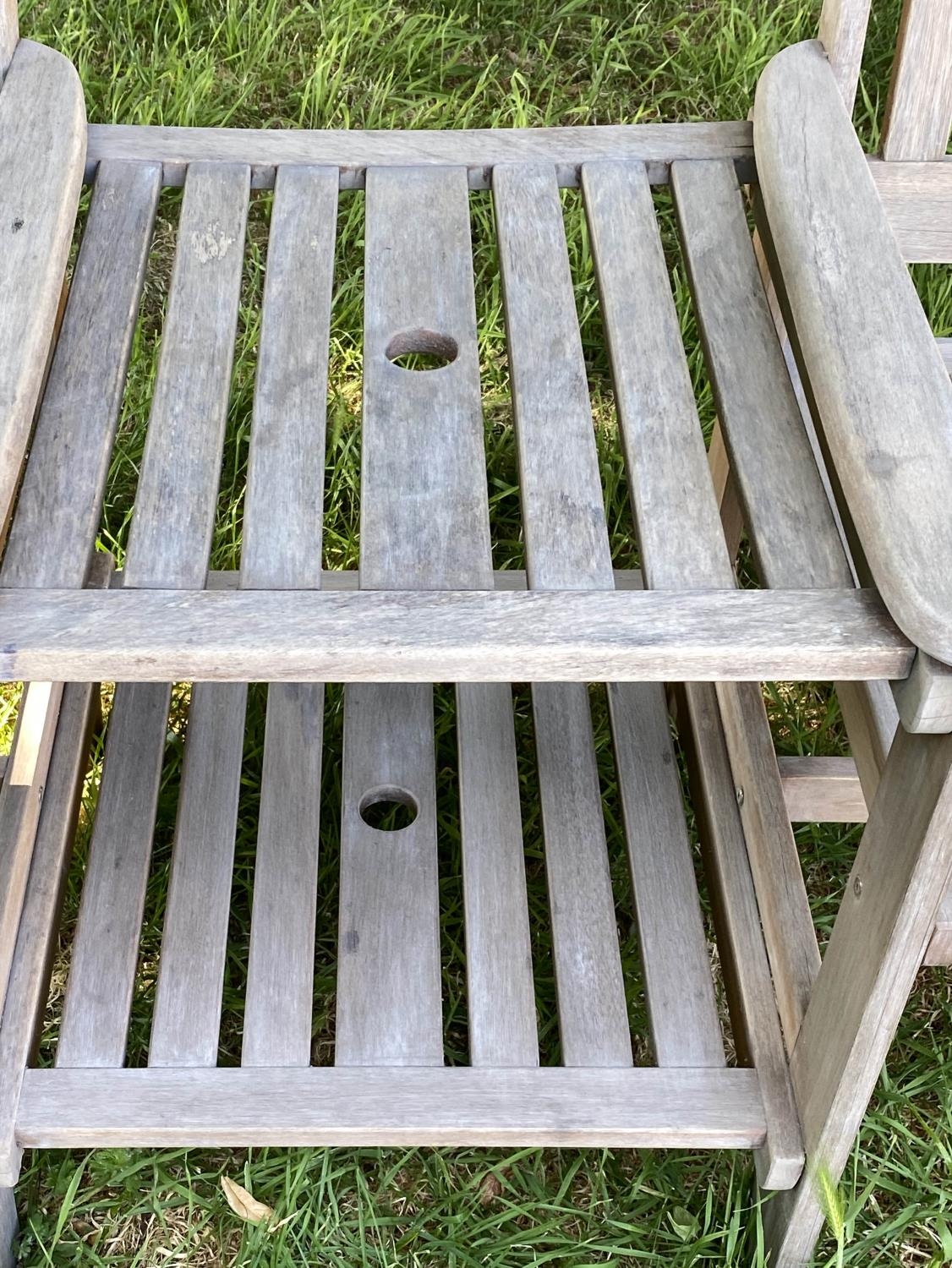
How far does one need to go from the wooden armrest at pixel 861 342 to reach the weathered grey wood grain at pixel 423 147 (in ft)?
0.40

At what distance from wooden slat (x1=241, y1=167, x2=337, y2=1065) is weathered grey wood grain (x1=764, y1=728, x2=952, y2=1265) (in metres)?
0.55

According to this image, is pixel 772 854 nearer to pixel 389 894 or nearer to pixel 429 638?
pixel 389 894

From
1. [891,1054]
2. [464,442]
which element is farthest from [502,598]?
[891,1054]

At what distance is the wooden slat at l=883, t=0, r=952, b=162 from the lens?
1677 millimetres

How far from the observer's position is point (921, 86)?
5.60ft

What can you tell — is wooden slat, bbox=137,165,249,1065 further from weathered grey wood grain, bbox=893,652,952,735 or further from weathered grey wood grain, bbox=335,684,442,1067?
weathered grey wood grain, bbox=893,652,952,735

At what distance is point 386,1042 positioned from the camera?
5.14 ft

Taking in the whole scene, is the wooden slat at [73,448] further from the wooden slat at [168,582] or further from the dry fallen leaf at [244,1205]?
the dry fallen leaf at [244,1205]

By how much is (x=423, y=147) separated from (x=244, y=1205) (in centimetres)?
132

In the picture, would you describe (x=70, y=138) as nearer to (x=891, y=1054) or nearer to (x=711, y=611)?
(x=711, y=611)

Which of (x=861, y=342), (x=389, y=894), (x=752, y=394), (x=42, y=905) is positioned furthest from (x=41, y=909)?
(x=861, y=342)

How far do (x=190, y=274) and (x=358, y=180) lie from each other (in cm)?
30

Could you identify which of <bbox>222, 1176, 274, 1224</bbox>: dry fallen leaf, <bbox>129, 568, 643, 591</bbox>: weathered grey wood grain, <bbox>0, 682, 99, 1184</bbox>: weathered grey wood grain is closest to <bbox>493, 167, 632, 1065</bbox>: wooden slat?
<bbox>129, 568, 643, 591</bbox>: weathered grey wood grain

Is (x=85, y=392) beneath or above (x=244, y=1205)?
above
